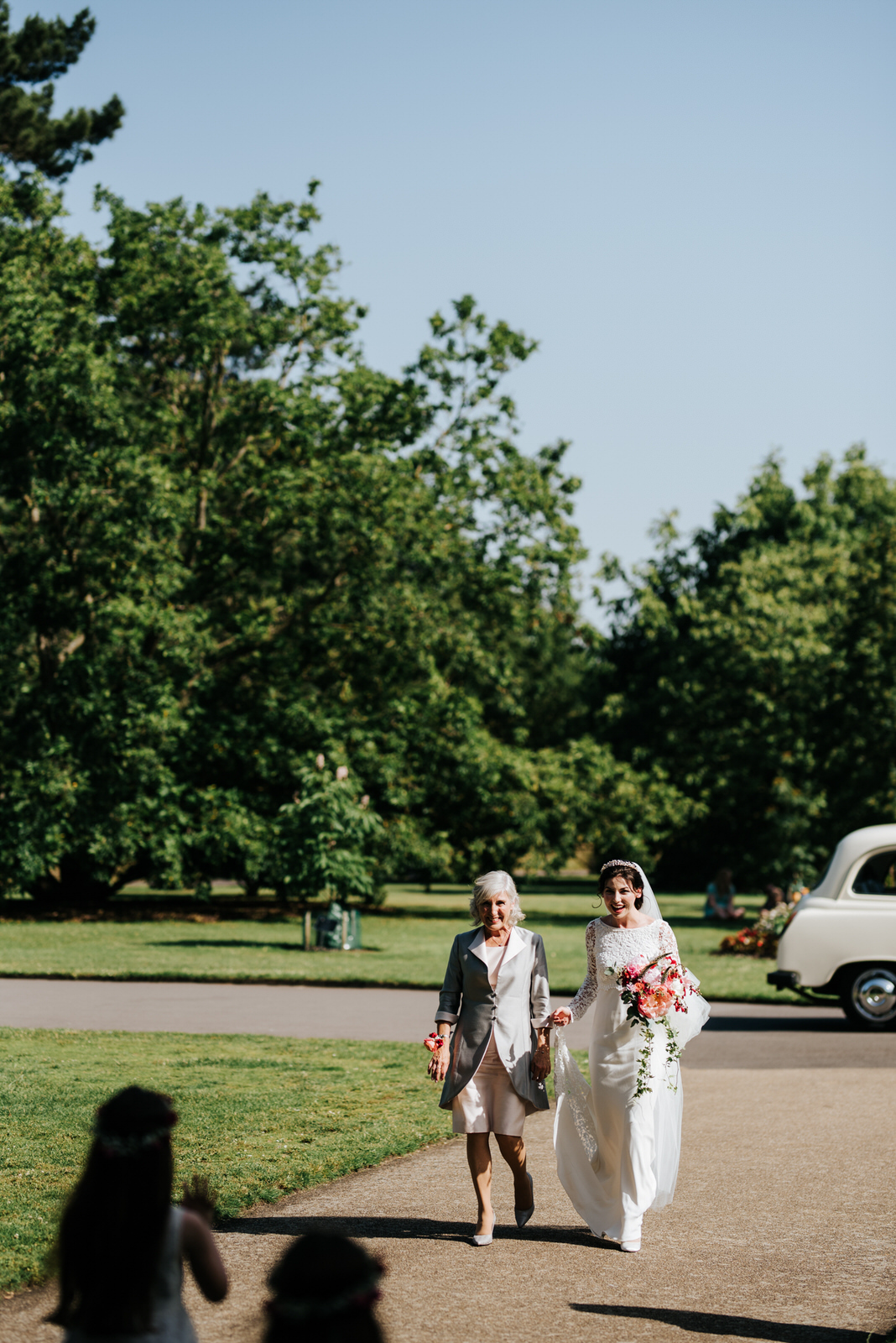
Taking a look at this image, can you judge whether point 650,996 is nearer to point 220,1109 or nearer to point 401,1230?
point 401,1230

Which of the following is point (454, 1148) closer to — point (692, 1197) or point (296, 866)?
point (692, 1197)

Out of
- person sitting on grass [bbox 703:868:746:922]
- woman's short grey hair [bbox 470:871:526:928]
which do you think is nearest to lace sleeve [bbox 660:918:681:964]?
woman's short grey hair [bbox 470:871:526:928]

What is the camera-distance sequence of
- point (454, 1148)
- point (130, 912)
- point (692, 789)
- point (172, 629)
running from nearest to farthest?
point (454, 1148) < point (172, 629) < point (130, 912) < point (692, 789)

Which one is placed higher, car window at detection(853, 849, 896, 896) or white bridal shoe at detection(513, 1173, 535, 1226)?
car window at detection(853, 849, 896, 896)

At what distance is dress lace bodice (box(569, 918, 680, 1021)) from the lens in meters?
6.75

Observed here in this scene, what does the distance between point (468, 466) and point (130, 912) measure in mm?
13144

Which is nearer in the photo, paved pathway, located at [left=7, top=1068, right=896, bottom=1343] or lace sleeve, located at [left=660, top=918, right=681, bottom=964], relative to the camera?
paved pathway, located at [left=7, top=1068, right=896, bottom=1343]

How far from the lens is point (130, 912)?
32.2 m

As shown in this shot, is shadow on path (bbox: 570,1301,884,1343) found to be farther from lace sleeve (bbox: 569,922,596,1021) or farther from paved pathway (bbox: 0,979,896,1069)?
paved pathway (bbox: 0,979,896,1069)

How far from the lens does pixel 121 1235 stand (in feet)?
9.69

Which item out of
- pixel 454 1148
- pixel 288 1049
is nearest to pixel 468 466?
pixel 288 1049

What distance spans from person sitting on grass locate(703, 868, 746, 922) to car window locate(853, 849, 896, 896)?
57.9 ft

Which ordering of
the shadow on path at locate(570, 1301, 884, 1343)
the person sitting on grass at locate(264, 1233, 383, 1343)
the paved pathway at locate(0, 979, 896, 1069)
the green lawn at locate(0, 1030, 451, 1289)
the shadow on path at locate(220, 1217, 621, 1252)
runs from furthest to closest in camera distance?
1. the paved pathway at locate(0, 979, 896, 1069)
2. the green lawn at locate(0, 1030, 451, 1289)
3. the shadow on path at locate(220, 1217, 621, 1252)
4. the shadow on path at locate(570, 1301, 884, 1343)
5. the person sitting on grass at locate(264, 1233, 383, 1343)

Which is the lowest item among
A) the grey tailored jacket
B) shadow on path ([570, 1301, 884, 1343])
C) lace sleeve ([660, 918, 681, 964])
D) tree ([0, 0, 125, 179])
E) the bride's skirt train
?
shadow on path ([570, 1301, 884, 1343])
